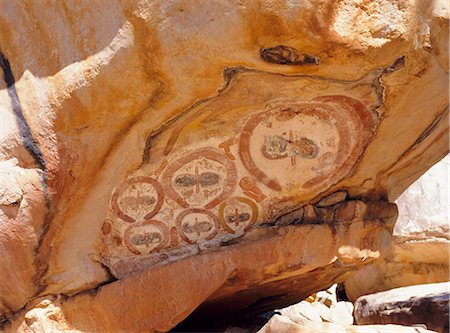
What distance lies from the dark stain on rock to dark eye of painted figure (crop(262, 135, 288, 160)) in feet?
1.21

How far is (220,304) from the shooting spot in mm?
3098

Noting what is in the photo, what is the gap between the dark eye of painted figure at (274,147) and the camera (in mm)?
2664

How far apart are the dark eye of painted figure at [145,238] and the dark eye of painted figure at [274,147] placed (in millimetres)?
498

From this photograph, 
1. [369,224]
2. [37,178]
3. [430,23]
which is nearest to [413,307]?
[369,224]

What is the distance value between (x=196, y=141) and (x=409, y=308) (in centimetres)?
127

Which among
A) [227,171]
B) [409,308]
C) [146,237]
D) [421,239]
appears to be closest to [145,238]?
[146,237]

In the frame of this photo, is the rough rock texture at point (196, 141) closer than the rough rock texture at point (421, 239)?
Yes

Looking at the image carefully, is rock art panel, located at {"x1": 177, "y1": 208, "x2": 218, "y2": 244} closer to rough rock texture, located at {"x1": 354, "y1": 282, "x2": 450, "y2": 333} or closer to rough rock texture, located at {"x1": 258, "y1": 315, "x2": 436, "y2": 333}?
rough rock texture, located at {"x1": 258, "y1": 315, "x2": 436, "y2": 333}

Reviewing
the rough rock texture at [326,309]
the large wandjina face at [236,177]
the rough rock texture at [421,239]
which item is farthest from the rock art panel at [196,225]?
the rough rock texture at [421,239]

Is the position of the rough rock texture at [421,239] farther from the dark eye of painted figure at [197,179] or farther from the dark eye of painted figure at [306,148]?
the dark eye of painted figure at [197,179]

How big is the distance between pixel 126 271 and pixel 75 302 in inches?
8.4

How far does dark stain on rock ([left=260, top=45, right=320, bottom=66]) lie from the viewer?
7.66 feet

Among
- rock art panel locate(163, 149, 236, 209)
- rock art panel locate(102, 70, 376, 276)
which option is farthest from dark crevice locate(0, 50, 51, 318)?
rock art panel locate(163, 149, 236, 209)

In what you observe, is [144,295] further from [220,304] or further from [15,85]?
[15,85]
